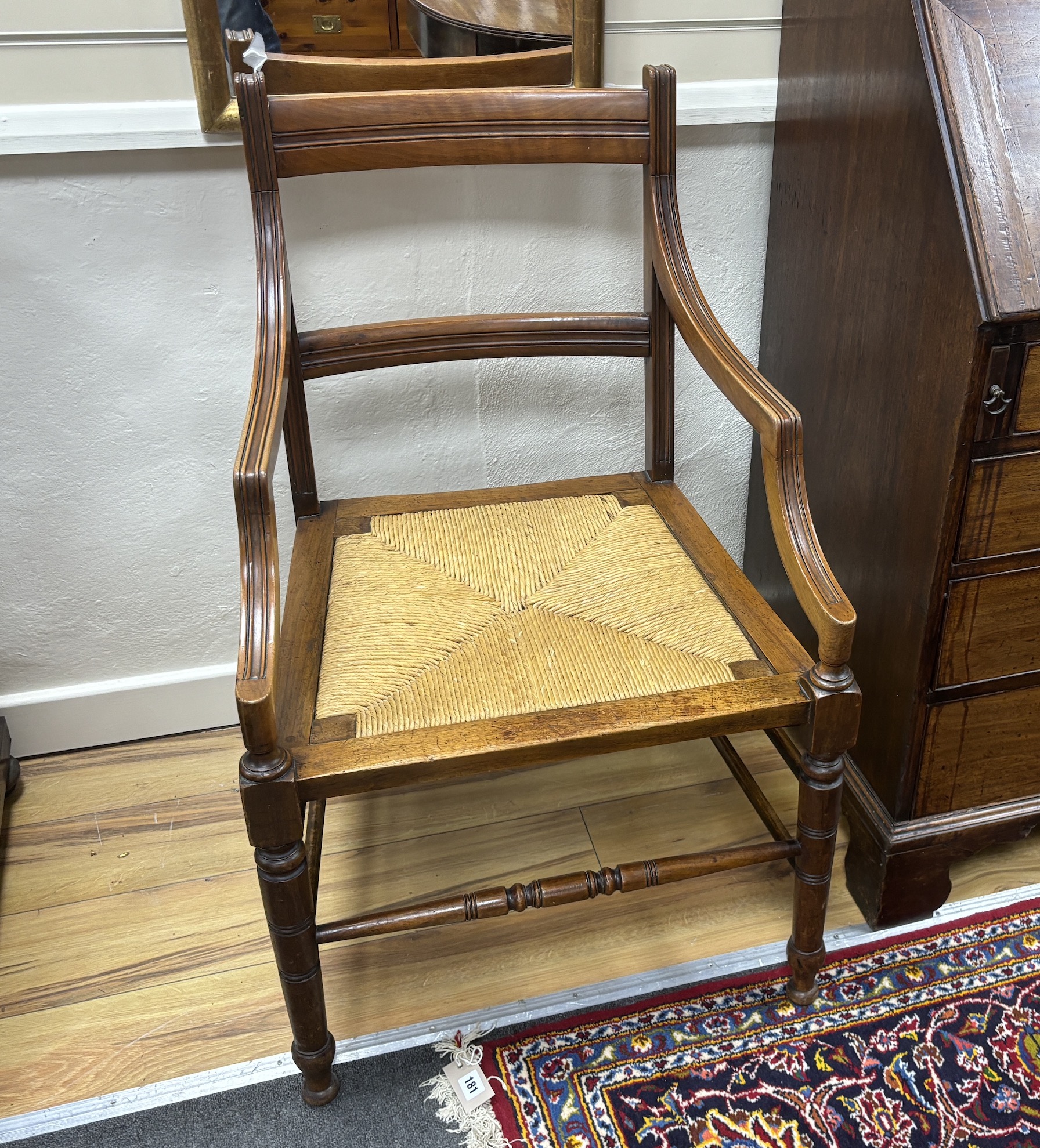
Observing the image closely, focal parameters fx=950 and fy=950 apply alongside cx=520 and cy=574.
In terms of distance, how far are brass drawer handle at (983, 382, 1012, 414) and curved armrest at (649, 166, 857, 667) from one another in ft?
0.63

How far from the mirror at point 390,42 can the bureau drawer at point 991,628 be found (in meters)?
0.87

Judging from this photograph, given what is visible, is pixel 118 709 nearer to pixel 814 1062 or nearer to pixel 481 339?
pixel 481 339

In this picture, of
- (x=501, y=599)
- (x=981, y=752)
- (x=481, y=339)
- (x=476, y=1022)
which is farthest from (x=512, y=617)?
(x=981, y=752)

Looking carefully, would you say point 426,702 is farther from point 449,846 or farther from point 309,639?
point 449,846

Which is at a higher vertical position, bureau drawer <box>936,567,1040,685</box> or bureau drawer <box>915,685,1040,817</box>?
bureau drawer <box>936,567,1040,685</box>

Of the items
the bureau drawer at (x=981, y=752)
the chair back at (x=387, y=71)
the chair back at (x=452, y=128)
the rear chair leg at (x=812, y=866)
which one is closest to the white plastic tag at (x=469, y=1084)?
the rear chair leg at (x=812, y=866)

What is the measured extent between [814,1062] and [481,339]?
39.9 inches

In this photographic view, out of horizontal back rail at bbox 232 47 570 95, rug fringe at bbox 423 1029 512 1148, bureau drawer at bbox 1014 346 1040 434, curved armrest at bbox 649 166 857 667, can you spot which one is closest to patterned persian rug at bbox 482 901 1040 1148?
rug fringe at bbox 423 1029 512 1148

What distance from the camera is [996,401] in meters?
1.01

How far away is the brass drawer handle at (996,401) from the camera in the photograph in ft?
3.28

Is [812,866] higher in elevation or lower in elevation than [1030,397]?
lower

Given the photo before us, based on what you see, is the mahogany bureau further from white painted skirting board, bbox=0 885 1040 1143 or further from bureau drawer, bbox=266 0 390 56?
bureau drawer, bbox=266 0 390 56

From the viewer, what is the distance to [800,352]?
1.40m

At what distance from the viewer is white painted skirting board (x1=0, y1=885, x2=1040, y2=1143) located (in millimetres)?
1120
